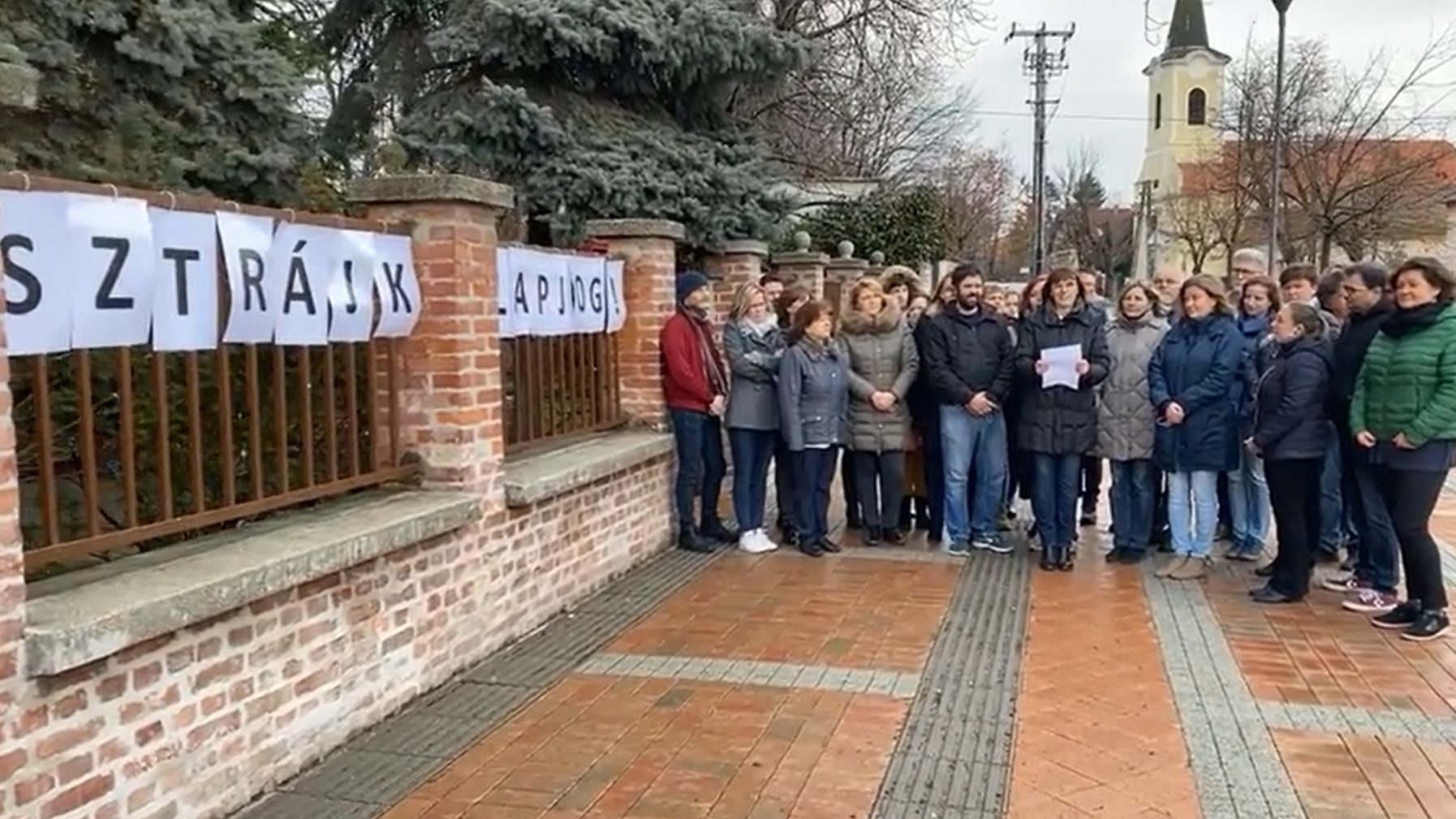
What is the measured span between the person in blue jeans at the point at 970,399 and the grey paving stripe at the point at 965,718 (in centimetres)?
85

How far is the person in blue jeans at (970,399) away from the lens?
7125mm

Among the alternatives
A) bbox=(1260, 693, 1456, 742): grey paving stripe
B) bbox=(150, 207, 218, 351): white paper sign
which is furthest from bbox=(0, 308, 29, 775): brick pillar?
bbox=(1260, 693, 1456, 742): grey paving stripe

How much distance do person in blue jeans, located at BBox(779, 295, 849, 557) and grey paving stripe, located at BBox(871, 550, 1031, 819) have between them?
3.84 feet

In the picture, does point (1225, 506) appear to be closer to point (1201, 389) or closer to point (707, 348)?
A: point (1201, 389)

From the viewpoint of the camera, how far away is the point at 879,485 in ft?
25.6

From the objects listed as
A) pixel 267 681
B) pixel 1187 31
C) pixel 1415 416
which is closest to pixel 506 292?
pixel 267 681

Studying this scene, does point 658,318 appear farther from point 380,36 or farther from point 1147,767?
point 380,36

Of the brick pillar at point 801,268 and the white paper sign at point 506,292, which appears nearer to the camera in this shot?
the white paper sign at point 506,292

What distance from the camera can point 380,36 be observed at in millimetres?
11398

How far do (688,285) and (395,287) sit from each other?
9.99 ft

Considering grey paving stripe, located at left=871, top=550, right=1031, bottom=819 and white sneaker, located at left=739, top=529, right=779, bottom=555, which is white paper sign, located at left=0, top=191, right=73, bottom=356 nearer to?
grey paving stripe, located at left=871, top=550, right=1031, bottom=819

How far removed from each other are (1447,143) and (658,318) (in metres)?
27.3

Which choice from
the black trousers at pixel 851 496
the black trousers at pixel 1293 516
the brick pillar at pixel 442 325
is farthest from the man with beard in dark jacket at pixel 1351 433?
the brick pillar at pixel 442 325

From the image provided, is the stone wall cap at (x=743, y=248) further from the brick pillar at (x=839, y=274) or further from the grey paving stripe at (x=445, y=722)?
the grey paving stripe at (x=445, y=722)
